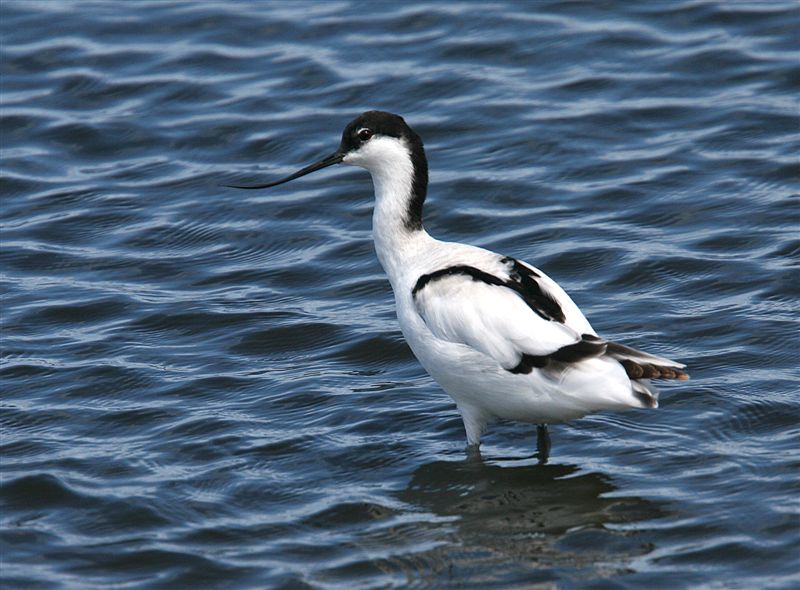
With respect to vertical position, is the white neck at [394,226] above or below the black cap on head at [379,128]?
below

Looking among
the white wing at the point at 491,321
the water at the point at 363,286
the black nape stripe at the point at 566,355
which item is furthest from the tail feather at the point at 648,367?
the water at the point at 363,286

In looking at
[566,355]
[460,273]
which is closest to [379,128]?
[460,273]

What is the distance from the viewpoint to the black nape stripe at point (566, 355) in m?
7.02

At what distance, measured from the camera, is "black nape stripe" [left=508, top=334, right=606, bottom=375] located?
7.02 metres

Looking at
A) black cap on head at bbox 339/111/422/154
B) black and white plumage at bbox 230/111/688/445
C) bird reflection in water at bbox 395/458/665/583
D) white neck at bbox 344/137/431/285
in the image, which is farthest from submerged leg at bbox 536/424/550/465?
black cap on head at bbox 339/111/422/154

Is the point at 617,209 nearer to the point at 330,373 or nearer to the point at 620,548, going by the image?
the point at 330,373

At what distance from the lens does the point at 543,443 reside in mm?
7648

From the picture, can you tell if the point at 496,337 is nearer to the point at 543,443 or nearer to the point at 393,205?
the point at 543,443

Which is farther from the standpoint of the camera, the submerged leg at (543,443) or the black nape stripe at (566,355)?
the submerged leg at (543,443)

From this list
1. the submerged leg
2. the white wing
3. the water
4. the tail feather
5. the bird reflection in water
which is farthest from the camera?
Answer: the submerged leg

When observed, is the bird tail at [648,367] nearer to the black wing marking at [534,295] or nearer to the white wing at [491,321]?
the white wing at [491,321]

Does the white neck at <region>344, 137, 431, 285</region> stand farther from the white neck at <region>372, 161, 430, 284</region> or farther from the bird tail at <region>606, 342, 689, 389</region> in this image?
the bird tail at <region>606, 342, 689, 389</region>

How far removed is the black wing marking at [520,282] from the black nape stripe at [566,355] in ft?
0.72

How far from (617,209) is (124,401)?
13.7 feet
